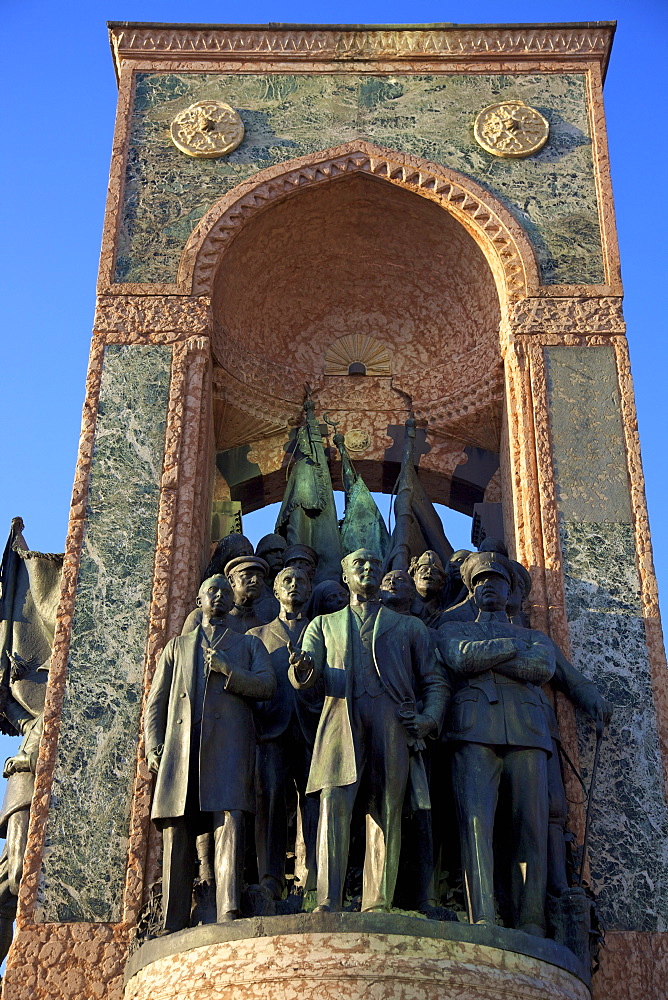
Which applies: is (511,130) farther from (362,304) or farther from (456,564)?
(456,564)

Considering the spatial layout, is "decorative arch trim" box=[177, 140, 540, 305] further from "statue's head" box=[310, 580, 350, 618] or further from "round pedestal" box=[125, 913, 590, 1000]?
"round pedestal" box=[125, 913, 590, 1000]

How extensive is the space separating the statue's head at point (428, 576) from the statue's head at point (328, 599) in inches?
21.1

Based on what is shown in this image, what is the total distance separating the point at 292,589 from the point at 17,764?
2.06 m

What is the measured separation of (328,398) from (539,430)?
7.71ft

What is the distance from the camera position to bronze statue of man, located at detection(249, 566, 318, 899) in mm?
7520

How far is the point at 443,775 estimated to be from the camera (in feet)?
25.7

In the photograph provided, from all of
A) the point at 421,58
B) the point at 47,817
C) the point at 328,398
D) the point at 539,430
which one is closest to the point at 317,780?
the point at 47,817

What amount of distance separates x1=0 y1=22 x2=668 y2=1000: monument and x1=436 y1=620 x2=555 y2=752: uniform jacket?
23 mm

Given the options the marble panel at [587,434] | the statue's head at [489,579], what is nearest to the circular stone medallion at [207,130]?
the marble panel at [587,434]

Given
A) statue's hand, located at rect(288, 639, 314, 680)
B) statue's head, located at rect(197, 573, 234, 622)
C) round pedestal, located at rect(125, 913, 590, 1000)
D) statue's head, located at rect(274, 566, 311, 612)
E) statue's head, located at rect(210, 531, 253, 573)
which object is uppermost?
statue's head, located at rect(210, 531, 253, 573)

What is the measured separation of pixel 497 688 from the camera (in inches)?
310

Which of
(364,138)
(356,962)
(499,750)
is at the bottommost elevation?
(356,962)

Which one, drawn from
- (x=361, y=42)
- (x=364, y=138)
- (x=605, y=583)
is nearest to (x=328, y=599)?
(x=605, y=583)

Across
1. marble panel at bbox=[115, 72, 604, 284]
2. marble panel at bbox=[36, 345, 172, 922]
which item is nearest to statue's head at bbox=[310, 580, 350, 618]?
marble panel at bbox=[36, 345, 172, 922]
